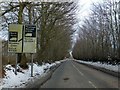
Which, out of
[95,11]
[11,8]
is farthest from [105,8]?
[11,8]

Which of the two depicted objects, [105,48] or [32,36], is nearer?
[32,36]

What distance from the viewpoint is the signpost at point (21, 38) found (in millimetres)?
24573

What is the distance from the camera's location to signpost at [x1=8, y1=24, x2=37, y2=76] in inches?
967

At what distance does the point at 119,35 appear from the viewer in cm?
4903

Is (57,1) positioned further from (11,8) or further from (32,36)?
(32,36)

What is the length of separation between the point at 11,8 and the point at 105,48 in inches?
1302

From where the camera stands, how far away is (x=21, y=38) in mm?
25266

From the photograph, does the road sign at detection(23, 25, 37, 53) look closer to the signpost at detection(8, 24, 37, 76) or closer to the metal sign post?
the signpost at detection(8, 24, 37, 76)

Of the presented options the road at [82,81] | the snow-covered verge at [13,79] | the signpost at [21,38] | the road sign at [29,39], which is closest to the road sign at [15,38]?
the signpost at [21,38]

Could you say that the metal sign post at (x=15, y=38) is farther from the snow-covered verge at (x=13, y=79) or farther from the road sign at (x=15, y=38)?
the snow-covered verge at (x=13, y=79)

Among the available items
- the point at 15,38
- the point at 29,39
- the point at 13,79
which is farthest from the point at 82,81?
the point at 15,38

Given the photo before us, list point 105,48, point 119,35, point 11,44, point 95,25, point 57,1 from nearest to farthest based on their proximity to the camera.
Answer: point 11,44, point 57,1, point 119,35, point 105,48, point 95,25

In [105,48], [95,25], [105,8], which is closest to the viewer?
[105,8]

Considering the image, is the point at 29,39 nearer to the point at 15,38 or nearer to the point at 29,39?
the point at 29,39
